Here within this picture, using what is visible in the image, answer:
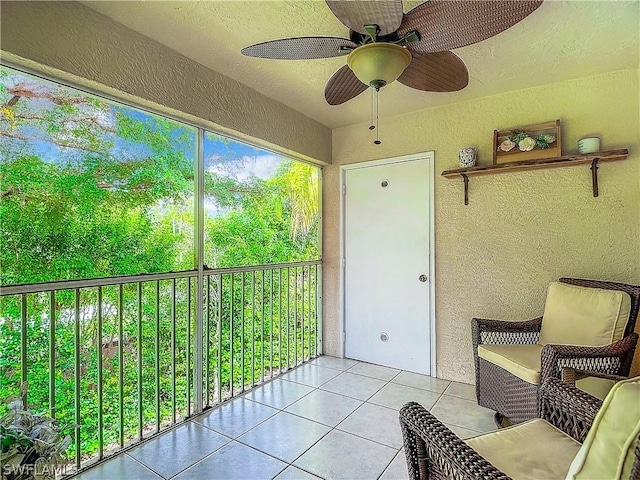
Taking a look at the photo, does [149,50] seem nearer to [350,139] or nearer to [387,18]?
[387,18]

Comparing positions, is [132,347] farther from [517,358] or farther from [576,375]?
[576,375]

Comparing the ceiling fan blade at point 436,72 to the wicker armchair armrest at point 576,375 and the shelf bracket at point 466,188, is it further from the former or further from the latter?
the wicker armchair armrest at point 576,375

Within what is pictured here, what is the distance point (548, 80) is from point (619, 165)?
794mm

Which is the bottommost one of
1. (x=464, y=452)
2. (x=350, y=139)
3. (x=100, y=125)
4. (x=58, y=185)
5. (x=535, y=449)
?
(x=535, y=449)

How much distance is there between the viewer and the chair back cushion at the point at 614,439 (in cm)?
70

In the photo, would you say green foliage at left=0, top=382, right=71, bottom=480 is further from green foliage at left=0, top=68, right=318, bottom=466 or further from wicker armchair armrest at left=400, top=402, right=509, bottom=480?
wicker armchair armrest at left=400, top=402, right=509, bottom=480

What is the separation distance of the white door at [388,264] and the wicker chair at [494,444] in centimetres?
175

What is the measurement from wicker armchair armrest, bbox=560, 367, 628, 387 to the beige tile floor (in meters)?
0.70

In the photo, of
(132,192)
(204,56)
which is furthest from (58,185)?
(204,56)

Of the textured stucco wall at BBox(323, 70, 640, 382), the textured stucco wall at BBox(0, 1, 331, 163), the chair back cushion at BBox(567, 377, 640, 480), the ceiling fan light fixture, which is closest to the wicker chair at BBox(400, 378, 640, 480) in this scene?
the chair back cushion at BBox(567, 377, 640, 480)

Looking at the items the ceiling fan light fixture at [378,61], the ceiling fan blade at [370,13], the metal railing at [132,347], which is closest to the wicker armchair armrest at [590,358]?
the ceiling fan light fixture at [378,61]

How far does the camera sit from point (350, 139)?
3545 millimetres

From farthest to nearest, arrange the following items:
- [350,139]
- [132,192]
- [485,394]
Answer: [350,139], [485,394], [132,192]

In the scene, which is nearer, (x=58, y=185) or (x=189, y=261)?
(x=58, y=185)
